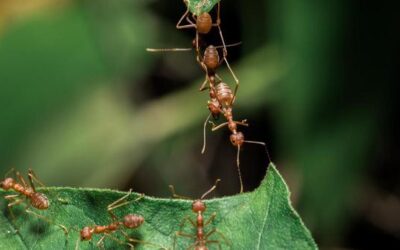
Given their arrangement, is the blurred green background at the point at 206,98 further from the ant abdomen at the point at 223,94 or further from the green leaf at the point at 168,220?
the green leaf at the point at 168,220

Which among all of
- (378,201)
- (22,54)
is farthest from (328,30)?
(22,54)

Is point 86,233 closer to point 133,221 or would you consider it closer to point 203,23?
point 133,221

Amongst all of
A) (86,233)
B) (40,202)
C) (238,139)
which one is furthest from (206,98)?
(86,233)

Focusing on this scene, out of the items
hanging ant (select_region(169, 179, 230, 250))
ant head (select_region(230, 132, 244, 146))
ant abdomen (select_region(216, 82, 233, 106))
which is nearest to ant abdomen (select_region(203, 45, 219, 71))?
ant abdomen (select_region(216, 82, 233, 106))

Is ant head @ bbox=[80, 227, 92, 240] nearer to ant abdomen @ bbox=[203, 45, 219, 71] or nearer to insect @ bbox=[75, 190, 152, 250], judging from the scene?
insect @ bbox=[75, 190, 152, 250]

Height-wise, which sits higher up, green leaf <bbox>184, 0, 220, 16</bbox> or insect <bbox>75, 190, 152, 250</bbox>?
green leaf <bbox>184, 0, 220, 16</bbox>

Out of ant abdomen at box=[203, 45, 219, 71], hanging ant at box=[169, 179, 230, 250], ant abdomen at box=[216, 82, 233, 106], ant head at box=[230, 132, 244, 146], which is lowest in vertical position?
ant head at box=[230, 132, 244, 146]

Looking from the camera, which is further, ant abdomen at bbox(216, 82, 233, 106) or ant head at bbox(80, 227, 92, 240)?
ant abdomen at bbox(216, 82, 233, 106)
